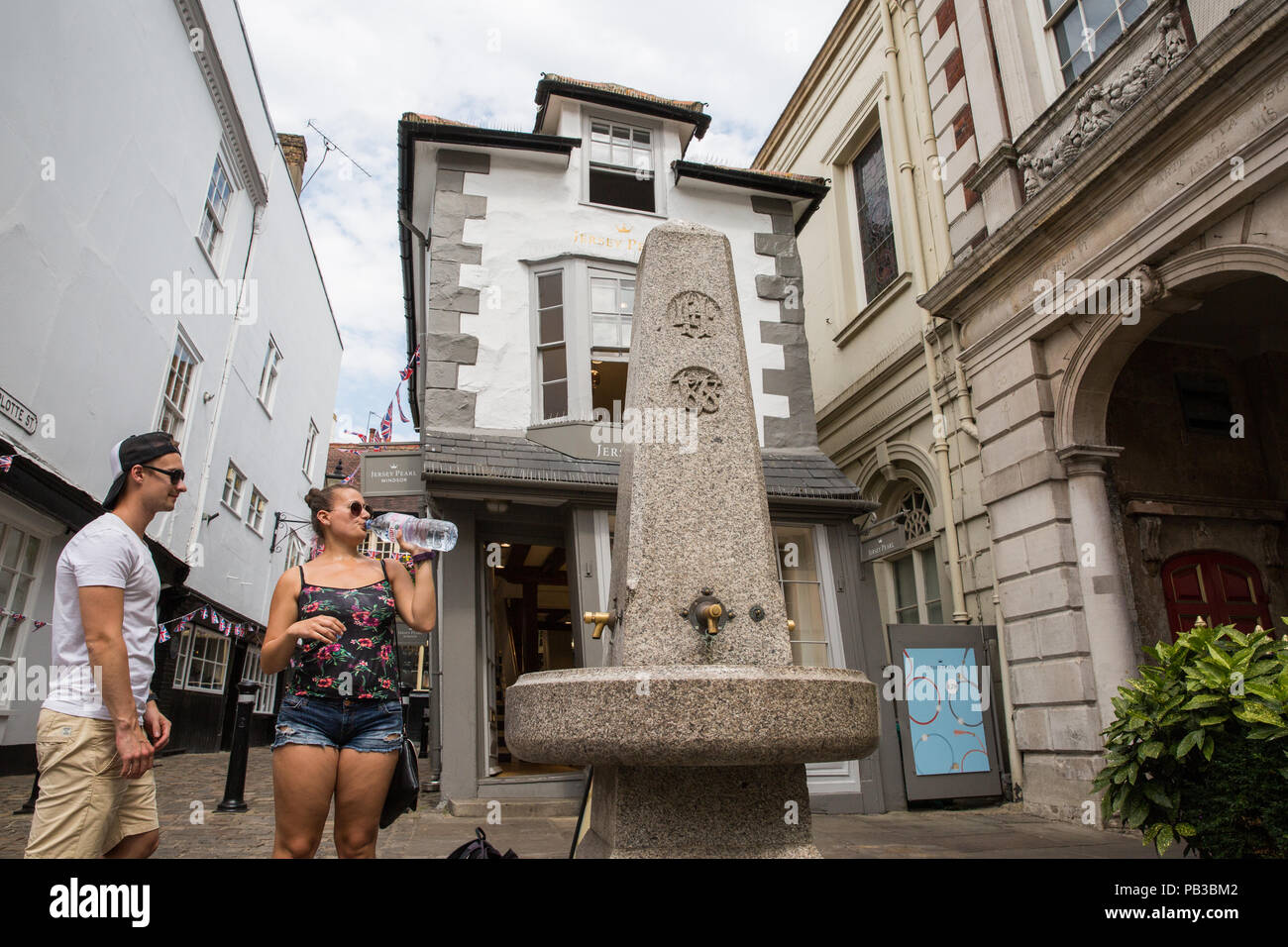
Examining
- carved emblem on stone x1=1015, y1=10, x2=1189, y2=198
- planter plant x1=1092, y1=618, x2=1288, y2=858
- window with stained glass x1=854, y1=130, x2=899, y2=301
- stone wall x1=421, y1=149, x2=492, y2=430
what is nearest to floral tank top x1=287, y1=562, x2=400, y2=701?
planter plant x1=1092, y1=618, x2=1288, y2=858

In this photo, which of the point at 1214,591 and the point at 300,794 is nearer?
the point at 300,794

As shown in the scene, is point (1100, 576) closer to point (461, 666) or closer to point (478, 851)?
point (461, 666)

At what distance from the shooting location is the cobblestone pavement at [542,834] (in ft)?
16.3

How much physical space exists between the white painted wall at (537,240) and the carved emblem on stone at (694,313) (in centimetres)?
509

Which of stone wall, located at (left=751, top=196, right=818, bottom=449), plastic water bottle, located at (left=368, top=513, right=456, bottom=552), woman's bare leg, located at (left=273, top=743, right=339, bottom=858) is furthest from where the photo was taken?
stone wall, located at (left=751, top=196, right=818, bottom=449)

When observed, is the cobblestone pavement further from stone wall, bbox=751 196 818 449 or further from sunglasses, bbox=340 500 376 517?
stone wall, bbox=751 196 818 449

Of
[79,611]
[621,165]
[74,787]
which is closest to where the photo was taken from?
[74,787]

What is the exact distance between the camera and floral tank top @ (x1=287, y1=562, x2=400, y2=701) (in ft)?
8.13

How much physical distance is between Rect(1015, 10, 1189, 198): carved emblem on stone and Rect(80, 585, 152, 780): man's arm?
7.74m

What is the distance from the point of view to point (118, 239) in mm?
9438

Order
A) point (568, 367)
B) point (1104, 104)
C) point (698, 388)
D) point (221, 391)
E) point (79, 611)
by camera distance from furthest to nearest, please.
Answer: point (221, 391) → point (568, 367) → point (1104, 104) → point (698, 388) → point (79, 611)

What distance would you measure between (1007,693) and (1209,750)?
174 inches

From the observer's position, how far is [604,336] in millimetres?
8930

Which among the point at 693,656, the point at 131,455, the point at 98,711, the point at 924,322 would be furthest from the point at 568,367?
the point at 98,711
